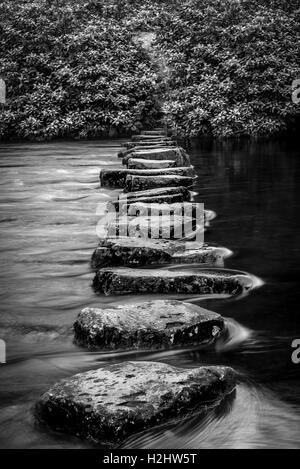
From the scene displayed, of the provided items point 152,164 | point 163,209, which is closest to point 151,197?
point 163,209

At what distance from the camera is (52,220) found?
6707 millimetres

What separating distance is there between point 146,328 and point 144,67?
17.9 meters

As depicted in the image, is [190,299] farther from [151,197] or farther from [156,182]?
[156,182]

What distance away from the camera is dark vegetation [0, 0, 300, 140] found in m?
16.1

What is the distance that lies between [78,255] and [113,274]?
4.00 feet

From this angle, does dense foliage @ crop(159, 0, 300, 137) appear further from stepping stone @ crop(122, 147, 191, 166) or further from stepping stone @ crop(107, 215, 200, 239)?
stepping stone @ crop(107, 215, 200, 239)

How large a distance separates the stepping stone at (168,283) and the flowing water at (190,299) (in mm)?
87

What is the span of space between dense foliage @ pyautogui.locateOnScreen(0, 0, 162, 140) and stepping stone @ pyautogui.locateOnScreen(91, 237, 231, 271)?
1432cm

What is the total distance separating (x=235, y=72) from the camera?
16.2 meters

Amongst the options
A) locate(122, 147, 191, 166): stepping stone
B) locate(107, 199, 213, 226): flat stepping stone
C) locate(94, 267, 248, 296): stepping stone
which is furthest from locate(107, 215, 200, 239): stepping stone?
locate(122, 147, 191, 166): stepping stone

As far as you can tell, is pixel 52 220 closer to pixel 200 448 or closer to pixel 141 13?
pixel 200 448

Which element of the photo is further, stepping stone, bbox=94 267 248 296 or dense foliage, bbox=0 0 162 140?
dense foliage, bbox=0 0 162 140

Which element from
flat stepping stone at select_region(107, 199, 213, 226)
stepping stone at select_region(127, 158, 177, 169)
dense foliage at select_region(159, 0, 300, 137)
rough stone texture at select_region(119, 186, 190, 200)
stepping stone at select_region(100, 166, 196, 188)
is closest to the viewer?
flat stepping stone at select_region(107, 199, 213, 226)
